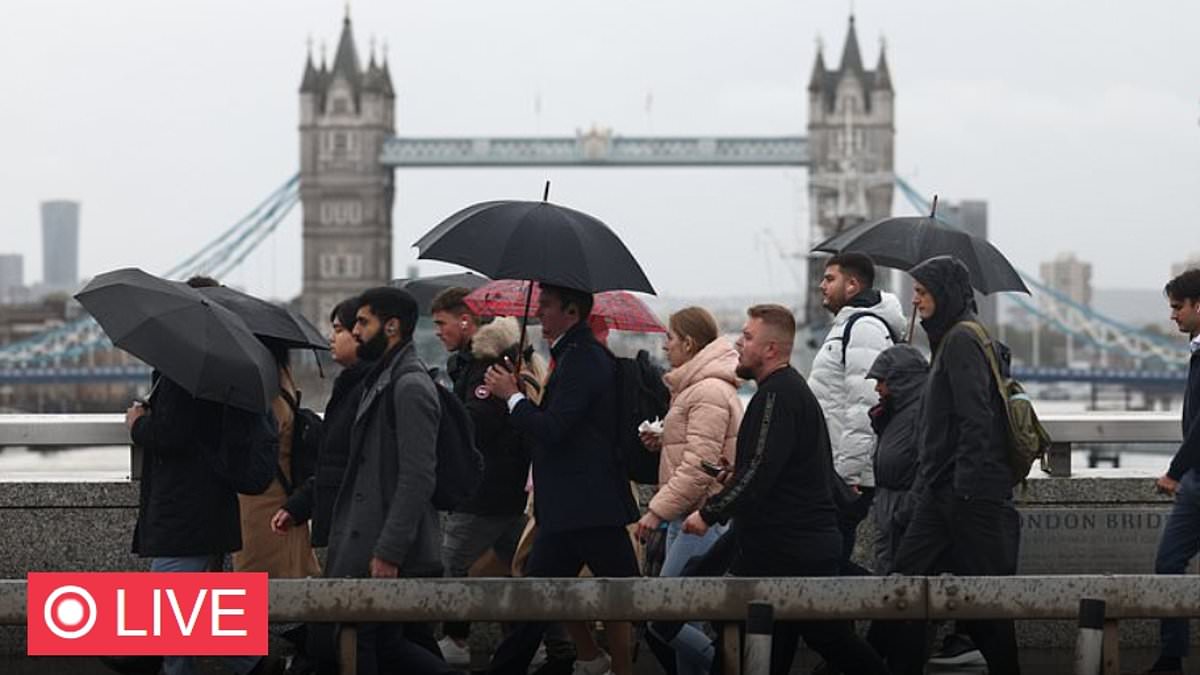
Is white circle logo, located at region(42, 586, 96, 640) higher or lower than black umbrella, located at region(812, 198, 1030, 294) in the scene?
lower

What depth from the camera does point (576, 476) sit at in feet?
19.3

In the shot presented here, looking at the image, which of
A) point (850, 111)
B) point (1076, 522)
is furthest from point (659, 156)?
point (1076, 522)

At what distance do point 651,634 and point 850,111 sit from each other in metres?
107

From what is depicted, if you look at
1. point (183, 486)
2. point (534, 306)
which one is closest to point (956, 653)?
point (534, 306)

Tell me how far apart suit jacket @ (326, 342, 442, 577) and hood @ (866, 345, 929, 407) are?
4.76 ft

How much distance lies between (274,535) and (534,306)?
125 cm

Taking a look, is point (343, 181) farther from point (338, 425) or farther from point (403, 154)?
point (338, 425)

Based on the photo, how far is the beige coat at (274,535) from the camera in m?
6.36

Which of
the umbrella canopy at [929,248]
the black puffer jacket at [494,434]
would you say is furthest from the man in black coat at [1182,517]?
the black puffer jacket at [494,434]

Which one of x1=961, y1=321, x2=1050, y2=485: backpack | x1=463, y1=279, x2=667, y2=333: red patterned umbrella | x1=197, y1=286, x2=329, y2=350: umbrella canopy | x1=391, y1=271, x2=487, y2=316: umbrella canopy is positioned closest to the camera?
x1=961, y1=321, x2=1050, y2=485: backpack

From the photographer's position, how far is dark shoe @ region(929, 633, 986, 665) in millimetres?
6832

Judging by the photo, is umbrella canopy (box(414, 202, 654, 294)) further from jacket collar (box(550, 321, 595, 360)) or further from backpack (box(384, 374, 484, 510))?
backpack (box(384, 374, 484, 510))

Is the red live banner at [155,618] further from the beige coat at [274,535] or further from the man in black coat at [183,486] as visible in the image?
the beige coat at [274,535]

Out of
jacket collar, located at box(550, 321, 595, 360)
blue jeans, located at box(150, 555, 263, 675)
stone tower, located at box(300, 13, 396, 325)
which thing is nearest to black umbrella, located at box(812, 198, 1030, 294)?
jacket collar, located at box(550, 321, 595, 360)
